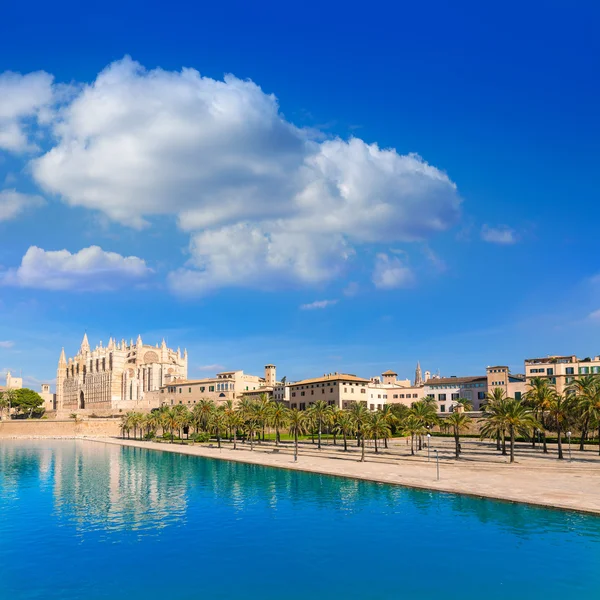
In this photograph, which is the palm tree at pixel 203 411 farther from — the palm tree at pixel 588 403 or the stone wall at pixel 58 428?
the palm tree at pixel 588 403

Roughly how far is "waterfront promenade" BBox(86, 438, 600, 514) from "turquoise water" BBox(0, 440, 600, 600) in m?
2.16

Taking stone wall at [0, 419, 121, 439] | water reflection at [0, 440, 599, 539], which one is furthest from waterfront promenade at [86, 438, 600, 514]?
stone wall at [0, 419, 121, 439]

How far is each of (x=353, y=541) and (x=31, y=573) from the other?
55.1 feet

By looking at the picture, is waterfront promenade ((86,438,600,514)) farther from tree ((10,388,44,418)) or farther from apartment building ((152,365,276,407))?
tree ((10,388,44,418))

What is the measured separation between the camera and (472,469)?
180 ft

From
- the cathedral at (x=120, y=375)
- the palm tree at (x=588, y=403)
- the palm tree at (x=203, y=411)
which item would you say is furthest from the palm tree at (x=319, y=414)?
the cathedral at (x=120, y=375)

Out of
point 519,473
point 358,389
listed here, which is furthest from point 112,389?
point 519,473

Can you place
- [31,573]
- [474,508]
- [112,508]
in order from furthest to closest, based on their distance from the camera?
[112,508] < [474,508] < [31,573]

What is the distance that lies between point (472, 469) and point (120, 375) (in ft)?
477

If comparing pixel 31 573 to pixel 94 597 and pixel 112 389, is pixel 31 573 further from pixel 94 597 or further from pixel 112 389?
pixel 112 389

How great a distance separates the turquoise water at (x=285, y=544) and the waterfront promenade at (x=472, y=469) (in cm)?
216

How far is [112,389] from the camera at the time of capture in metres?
177

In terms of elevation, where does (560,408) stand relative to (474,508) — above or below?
above

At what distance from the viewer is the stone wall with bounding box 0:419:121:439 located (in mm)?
126000
